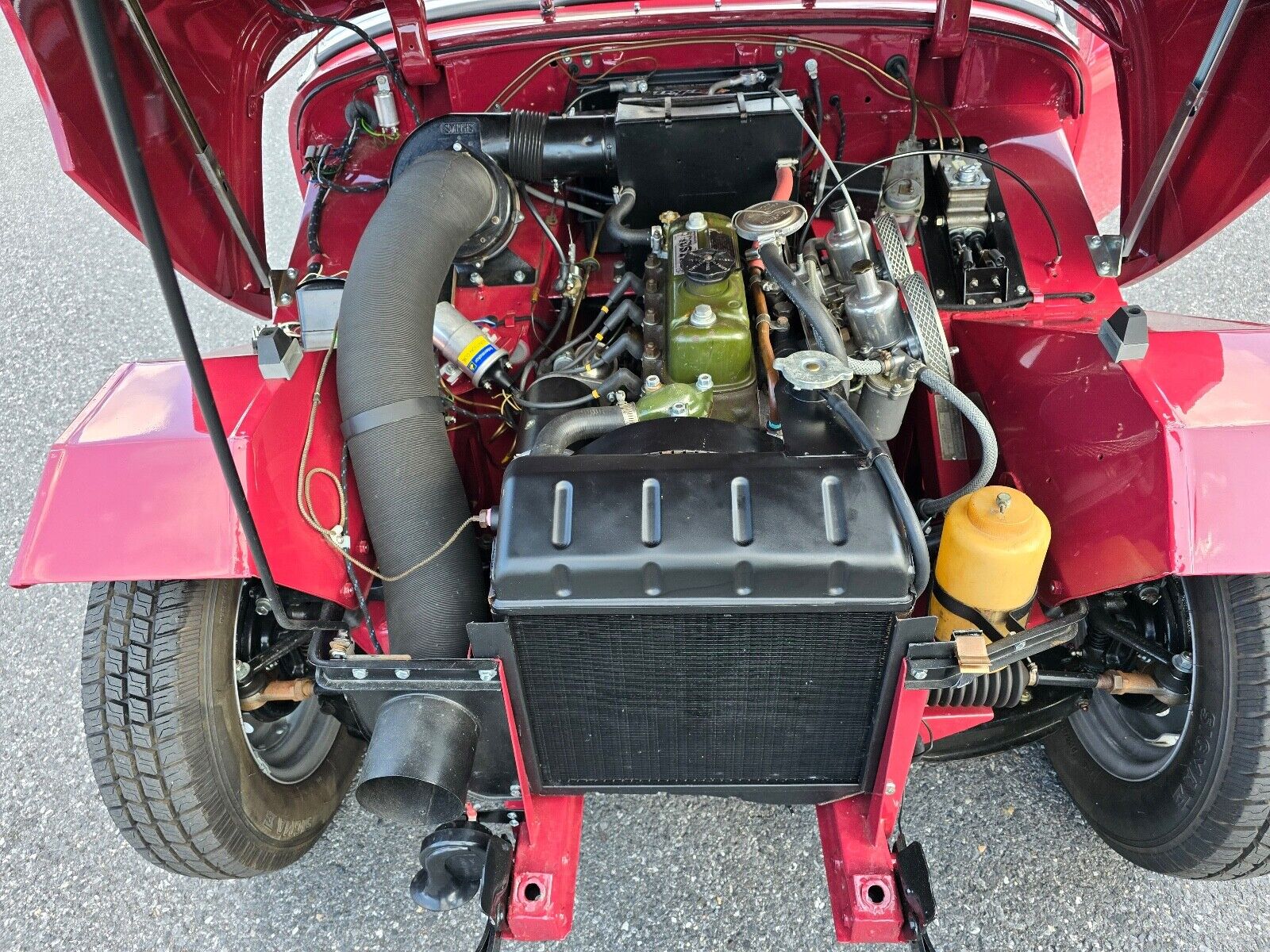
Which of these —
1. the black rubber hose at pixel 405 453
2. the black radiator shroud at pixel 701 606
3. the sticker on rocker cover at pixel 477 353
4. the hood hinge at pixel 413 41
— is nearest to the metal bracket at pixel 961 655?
the black radiator shroud at pixel 701 606

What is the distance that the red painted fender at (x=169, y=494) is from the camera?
126cm

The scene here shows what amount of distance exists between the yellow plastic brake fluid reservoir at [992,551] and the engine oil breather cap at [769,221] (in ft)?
1.66

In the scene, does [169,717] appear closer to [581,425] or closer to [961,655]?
[581,425]

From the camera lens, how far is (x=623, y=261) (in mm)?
1905

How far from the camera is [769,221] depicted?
1469 millimetres

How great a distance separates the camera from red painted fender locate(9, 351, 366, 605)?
126cm

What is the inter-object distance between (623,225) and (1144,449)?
3.29ft

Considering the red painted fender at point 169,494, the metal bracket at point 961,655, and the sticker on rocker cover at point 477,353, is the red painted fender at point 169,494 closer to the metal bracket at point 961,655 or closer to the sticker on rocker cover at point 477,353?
the sticker on rocker cover at point 477,353

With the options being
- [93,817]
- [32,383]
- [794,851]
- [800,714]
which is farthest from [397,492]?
[32,383]

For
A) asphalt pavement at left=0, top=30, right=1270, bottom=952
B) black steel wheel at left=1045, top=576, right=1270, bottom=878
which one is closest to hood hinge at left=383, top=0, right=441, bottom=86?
asphalt pavement at left=0, top=30, right=1270, bottom=952

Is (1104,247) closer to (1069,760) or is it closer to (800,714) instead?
(1069,760)

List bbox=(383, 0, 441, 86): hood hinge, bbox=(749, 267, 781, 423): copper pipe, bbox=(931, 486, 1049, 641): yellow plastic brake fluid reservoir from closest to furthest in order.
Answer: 1. bbox=(931, 486, 1049, 641): yellow plastic brake fluid reservoir
2. bbox=(749, 267, 781, 423): copper pipe
3. bbox=(383, 0, 441, 86): hood hinge

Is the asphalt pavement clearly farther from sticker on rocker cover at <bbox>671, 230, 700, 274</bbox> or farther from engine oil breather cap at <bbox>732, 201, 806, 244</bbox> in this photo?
engine oil breather cap at <bbox>732, 201, 806, 244</bbox>

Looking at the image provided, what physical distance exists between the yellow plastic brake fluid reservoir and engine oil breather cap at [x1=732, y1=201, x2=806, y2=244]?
507 millimetres
